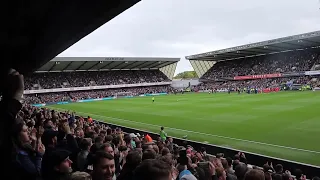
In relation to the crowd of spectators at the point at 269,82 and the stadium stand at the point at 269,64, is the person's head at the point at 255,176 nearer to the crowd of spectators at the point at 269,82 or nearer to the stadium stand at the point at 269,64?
the stadium stand at the point at 269,64

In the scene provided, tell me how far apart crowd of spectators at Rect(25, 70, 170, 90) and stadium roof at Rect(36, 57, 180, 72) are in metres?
1.62

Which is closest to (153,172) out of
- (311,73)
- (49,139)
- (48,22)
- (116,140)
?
(48,22)

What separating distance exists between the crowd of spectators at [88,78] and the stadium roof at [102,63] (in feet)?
5.33

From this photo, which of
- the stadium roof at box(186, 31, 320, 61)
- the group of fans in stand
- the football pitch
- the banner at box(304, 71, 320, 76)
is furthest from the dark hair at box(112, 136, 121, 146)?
the banner at box(304, 71, 320, 76)

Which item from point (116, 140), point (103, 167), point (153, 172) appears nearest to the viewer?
point (153, 172)

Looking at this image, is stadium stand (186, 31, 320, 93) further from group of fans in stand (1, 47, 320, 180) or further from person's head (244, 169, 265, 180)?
person's head (244, 169, 265, 180)

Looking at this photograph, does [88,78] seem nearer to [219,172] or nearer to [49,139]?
[49,139]

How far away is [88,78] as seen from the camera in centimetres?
7156

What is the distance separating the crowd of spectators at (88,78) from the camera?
2598 inches

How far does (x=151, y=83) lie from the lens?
7775 centimetres

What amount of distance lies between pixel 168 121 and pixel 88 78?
168ft

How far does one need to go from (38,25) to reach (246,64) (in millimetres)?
67111

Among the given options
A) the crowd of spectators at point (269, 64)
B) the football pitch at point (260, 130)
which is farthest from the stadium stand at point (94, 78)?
the football pitch at point (260, 130)

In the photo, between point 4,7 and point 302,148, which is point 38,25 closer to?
point 4,7
